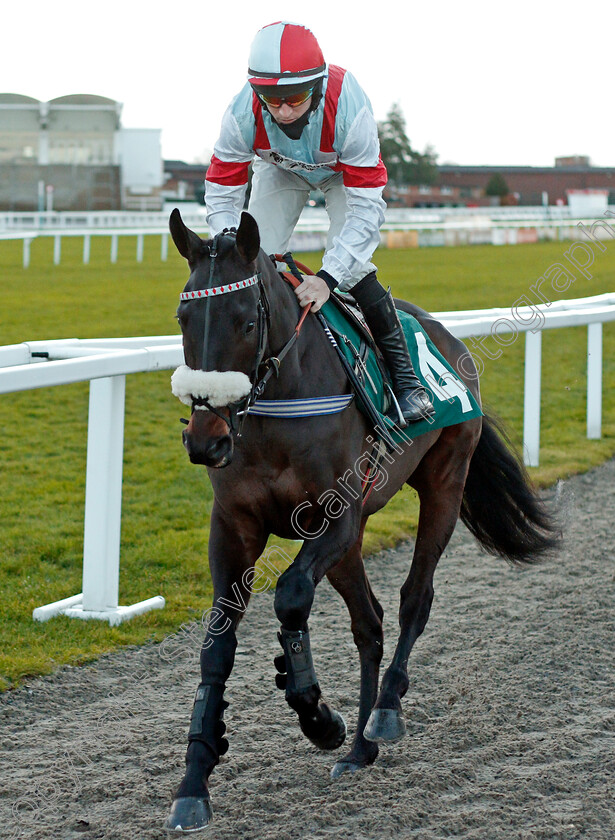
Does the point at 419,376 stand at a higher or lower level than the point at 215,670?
higher

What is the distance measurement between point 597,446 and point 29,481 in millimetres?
4077

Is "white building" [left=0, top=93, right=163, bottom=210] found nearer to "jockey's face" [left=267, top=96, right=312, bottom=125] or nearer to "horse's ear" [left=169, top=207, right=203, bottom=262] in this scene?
"jockey's face" [left=267, top=96, right=312, bottom=125]

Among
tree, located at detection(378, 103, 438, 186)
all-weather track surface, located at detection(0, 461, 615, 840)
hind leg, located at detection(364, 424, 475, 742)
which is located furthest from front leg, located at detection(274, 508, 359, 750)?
tree, located at detection(378, 103, 438, 186)

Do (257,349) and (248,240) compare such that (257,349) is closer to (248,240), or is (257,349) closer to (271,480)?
(248,240)

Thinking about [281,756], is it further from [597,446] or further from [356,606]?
[597,446]

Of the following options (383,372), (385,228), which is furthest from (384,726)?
(385,228)

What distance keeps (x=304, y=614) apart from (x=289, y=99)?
141 centimetres

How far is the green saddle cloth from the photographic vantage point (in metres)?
3.21

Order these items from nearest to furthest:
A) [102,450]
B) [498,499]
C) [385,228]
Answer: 1. [102,450]
2. [498,499]
3. [385,228]

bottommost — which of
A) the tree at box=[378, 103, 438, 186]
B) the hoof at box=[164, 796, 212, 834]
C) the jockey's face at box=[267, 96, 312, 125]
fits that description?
the hoof at box=[164, 796, 212, 834]

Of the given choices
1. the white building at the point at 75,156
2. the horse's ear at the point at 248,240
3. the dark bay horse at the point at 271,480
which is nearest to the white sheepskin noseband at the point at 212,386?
the dark bay horse at the point at 271,480

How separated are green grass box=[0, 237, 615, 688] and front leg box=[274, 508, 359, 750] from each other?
126cm

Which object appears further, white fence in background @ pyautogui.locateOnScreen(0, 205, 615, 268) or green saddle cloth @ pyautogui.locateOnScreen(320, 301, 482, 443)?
white fence in background @ pyautogui.locateOnScreen(0, 205, 615, 268)

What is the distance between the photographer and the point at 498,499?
4.32 m
